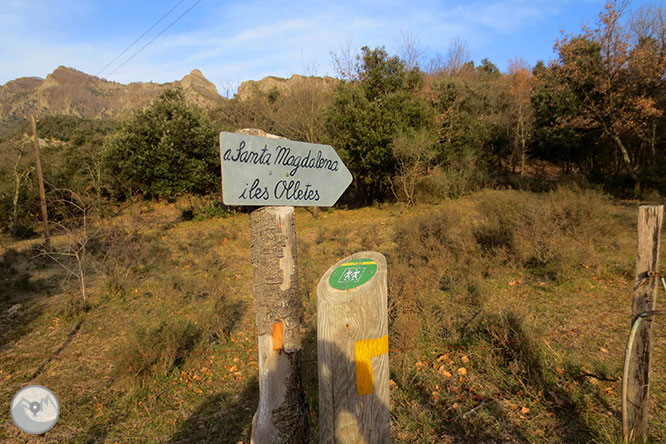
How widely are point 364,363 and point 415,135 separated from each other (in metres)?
12.6

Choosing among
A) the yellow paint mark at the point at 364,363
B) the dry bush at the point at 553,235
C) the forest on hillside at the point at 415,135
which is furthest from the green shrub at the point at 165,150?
the yellow paint mark at the point at 364,363

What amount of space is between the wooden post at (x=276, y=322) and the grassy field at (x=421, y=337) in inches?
52.5

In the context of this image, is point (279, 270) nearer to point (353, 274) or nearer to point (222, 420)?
point (353, 274)

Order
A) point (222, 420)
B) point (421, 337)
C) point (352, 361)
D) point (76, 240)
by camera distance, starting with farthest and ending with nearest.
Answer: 1. point (76, 240)
2. point (421, 337)
3. point (222, 420)
4. point (352, 361)

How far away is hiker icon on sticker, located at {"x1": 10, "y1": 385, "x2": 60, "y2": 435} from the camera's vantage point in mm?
1575

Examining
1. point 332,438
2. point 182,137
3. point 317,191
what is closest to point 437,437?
point 332,438

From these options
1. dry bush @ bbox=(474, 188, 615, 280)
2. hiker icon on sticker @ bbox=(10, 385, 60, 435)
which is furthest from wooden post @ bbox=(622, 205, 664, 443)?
dry bush @ bbox=(474, 188, 615, 280)

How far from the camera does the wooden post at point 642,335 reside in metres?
2.05

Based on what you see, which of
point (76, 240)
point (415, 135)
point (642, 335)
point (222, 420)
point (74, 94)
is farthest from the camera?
point (74, 94)

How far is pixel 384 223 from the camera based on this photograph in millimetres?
11227

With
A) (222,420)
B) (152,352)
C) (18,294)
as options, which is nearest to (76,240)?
(18,294)

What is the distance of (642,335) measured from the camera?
6.87ft

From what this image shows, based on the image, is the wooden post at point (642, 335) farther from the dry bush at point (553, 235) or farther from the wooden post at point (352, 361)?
the dry bush at point (553, 235)

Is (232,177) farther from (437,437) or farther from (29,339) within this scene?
(29,339)
